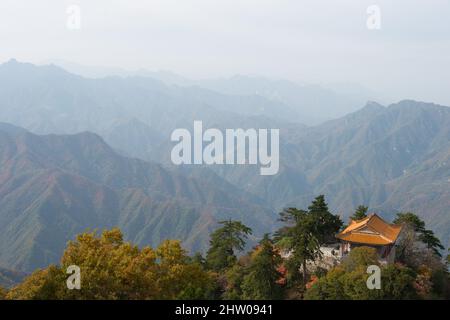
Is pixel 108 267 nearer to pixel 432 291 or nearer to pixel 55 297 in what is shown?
pixel 55 297

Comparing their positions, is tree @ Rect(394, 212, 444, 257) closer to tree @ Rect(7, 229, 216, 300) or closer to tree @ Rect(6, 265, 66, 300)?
tree @ Rect(7, 229, 216, 300)

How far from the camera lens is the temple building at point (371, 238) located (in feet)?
134

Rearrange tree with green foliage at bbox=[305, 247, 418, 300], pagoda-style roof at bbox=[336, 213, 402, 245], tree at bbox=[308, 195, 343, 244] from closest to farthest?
1. tree with green foliage at bbox=[305, 247, 418, 300]
2. tree at bbox=[308, 195, 343, 244]
3. pagoda-style roof at bbox=[336, 213, 402, 245]

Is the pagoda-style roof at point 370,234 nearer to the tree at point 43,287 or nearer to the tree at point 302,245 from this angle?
the tree at point 302,245

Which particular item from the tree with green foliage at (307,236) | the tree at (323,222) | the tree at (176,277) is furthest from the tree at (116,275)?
the tree at (323,222)

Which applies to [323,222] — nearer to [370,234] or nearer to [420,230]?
[370,234]

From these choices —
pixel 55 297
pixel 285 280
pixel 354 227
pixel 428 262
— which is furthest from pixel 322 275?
pixel 55 297

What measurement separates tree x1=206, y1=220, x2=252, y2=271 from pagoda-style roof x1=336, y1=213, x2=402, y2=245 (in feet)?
36.2

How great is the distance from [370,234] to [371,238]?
451mm

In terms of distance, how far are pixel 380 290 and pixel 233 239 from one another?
20101mm

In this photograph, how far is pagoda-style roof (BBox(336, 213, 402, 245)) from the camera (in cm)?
4110

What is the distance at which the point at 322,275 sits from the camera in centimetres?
3809

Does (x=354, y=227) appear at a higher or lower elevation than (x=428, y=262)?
higher

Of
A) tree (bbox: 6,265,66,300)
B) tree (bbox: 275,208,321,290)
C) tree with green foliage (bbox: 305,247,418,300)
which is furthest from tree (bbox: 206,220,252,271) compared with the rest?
tree (bbox: 6,265,66,300)
